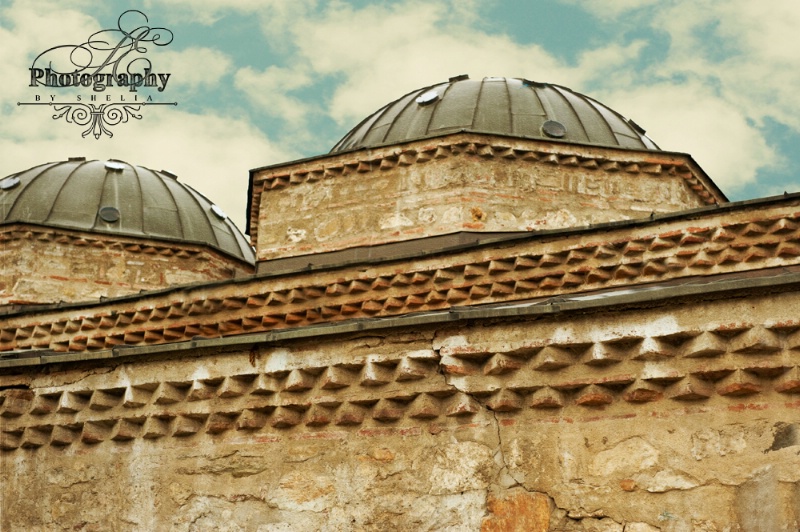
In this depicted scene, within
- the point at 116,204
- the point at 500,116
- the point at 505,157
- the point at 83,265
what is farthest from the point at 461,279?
the point at 116,204

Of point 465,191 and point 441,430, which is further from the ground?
point 465,191

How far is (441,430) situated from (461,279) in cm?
397

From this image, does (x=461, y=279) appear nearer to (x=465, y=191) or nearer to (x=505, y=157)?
(x=465, y=191)

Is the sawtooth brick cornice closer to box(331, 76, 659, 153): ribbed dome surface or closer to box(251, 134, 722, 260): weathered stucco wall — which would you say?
box(251, 134, 722, 260): weathered stucco wall

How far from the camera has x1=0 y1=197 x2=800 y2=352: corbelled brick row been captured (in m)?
8.40

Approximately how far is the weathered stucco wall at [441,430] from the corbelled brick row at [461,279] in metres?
3.57

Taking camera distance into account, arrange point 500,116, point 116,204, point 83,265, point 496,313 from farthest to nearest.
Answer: point 116,204 → point 83,265 → point 500,116 → point 496,313

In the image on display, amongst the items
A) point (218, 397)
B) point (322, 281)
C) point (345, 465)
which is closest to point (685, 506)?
point (345, 465)

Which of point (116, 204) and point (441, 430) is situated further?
point (116, 204)

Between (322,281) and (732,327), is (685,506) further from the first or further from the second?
(322,281)

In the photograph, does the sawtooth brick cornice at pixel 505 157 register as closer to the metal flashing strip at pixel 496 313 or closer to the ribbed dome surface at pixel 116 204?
the ribbed dome surface at pixel 116 204

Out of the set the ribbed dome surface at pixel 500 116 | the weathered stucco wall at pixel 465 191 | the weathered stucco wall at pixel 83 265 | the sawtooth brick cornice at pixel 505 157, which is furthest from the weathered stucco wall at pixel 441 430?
the weathered stucco wall at pixel 83 265

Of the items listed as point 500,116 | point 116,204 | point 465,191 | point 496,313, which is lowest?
point 496,313

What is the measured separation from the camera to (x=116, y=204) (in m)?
15.2
